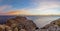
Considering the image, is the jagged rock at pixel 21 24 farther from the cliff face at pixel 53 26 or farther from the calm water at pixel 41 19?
the cliff face at pixel 53 26

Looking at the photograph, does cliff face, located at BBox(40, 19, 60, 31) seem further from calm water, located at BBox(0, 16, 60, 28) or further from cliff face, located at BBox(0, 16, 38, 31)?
cliff face, located at BBox(0, 16, 38, 31)

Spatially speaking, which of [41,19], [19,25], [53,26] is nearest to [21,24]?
[19,25]

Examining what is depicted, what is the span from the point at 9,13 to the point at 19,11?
0.20 meters

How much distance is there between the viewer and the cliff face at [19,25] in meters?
2.84

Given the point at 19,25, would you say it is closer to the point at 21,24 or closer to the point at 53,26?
the point at 21,24

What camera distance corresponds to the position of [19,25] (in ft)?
9.52

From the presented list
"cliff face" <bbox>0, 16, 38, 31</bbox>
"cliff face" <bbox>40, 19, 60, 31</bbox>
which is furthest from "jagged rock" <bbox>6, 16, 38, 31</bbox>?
"cliff face" <bbox>40, 19, 60, 31</bbox>

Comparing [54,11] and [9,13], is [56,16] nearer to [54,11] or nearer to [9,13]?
[54,11]

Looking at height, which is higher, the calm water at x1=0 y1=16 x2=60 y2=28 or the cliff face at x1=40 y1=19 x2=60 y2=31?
the calm water at x1=0 y1=16 x2=60 y2=28

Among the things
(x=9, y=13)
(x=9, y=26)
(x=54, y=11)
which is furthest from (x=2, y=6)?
(x=54, y=11)

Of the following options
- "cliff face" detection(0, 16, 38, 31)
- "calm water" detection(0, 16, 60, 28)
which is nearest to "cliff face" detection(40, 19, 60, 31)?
"calm water" detection(0, 16, 60, 28)

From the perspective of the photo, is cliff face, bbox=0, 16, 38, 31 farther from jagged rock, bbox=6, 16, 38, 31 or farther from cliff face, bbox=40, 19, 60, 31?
cliff face, bbox=40, 19, 60, 31

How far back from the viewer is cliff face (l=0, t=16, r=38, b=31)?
2844mm

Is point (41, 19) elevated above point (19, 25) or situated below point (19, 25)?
above
